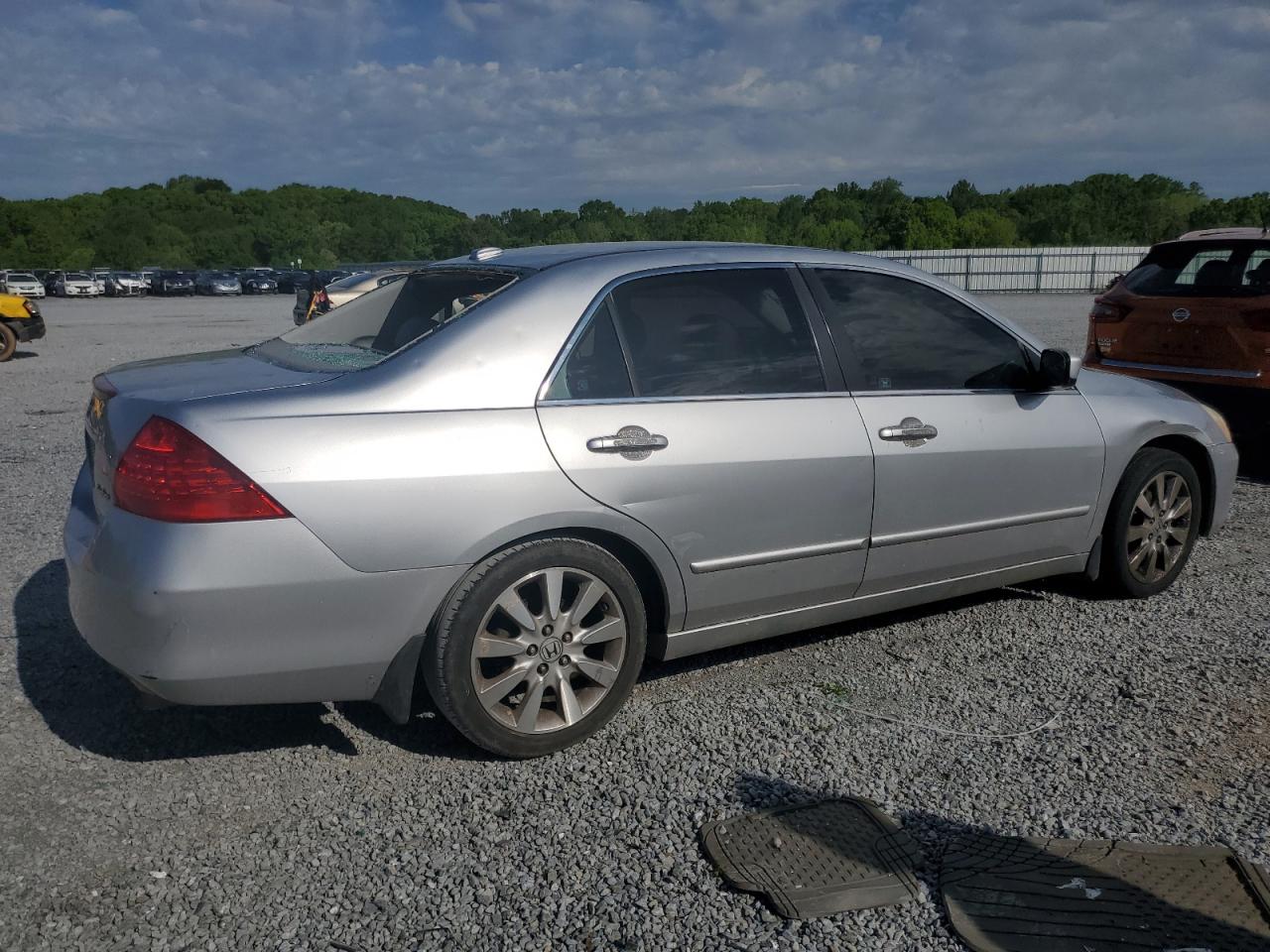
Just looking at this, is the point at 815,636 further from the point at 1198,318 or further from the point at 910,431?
the point at 1198,318

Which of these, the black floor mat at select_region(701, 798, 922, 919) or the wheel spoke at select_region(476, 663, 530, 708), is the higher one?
the wheel spoke at select_region(476, 663, 530, 708)

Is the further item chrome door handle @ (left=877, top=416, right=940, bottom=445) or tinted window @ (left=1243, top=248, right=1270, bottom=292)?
tinted window @ (left=1243, top=248, right=1270, bottom=292)

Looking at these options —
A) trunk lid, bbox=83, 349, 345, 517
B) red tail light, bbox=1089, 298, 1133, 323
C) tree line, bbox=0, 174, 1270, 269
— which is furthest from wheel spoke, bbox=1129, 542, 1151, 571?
tree line, bbox=0, 174, 1270, 269

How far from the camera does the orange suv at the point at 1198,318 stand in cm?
748

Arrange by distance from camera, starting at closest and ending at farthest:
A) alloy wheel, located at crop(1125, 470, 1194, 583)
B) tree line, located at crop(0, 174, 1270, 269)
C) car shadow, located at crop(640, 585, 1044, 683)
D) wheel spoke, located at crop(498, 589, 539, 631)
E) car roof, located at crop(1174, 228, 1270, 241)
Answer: wheel spoke, located at crop(498, 589, 539, 631), car shadow, located at crop(640, 585, 1044, 683), alloy wheel, located at crop(1125, 470, 1194, 583), car roof, located at crop(1174, 228, 1270, 241), tree line, located at crop(0, 174, 1270, 269)

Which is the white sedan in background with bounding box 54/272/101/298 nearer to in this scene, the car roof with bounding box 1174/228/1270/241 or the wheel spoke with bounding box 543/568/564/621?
the car roof with bounding box 1174/228/1270/241

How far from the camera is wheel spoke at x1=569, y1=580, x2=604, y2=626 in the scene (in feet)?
11.6

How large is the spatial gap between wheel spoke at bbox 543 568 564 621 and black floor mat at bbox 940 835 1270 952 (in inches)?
52.9

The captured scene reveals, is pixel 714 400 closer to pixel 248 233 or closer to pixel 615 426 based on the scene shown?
pixel 615 426

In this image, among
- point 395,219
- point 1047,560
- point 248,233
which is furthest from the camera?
point 248,233

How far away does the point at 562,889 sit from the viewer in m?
2.85

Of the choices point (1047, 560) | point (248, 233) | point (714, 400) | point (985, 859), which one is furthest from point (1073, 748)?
point (248, 233)

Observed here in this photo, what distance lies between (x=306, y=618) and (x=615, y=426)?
111cm

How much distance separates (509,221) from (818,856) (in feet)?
220
